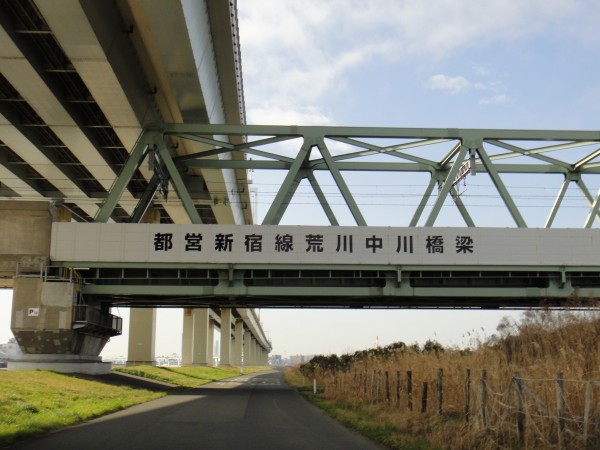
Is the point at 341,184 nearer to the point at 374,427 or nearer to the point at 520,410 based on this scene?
the point at 374,427

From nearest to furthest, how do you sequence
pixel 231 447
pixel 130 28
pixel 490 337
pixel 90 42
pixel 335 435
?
pixel 231 447 → pixel 335 435 → pixel 490 337 → pixel 90 42 → pixel 130 28

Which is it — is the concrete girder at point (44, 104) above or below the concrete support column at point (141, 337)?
above

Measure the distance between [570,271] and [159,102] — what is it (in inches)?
804

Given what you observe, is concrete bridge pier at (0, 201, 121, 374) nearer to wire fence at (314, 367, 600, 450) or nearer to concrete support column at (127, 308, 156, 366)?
wire fence at (314, 367, 600, 450)

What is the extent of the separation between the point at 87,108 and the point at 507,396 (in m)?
22.4

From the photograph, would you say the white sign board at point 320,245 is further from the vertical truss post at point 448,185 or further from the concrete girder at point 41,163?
the concrete girder at point 41,163

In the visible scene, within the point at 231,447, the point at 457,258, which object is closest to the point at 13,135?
the point at 457,258

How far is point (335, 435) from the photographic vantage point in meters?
13.3

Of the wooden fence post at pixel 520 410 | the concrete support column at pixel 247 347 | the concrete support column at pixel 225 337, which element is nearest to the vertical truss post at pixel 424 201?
the wooden fence post at pixel 520 410

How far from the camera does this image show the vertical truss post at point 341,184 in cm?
3189

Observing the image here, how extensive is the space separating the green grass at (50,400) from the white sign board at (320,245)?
6290 mm

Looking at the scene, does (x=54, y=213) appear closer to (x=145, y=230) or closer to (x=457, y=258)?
(x=145, y=230)

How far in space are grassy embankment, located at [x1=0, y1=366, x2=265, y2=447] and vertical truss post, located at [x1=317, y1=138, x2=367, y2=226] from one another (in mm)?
12560

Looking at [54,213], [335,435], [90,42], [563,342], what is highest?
[90,42]
